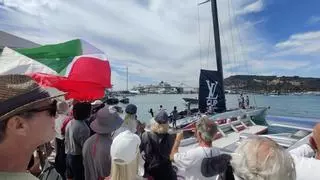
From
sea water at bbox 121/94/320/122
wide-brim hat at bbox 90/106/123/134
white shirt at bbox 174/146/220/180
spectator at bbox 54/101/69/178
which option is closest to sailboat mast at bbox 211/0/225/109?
sea water at bbox 121/94/320/122

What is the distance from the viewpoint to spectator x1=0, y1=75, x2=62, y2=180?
1290 millimetres

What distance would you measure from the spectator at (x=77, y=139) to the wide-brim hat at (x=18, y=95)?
10.9 ft

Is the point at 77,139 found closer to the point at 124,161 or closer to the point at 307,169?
the point at 124,161

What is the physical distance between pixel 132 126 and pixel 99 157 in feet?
7.17

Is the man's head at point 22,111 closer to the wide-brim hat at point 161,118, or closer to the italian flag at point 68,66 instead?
the italian flag at point 68,66

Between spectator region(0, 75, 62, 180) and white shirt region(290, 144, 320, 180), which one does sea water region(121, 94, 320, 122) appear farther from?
spectator region(0, 75, 62, 180)

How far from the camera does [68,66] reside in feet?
16.0

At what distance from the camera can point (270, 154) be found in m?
1.97

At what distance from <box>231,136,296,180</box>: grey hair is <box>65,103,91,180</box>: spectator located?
3.04 meters

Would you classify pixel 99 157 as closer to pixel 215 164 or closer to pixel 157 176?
pixel 157 176

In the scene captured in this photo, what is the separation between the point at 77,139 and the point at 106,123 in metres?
1.15

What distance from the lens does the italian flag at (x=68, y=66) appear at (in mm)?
3650

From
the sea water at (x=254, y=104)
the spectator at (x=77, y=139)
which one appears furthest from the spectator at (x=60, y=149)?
the sea water at (x=254, y=104)

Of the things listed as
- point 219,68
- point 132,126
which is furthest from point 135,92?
point 132,126
